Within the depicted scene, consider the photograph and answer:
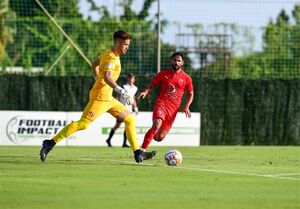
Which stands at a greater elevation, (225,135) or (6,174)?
(6,174)

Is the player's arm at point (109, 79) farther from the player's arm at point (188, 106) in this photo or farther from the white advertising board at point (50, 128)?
the white advertising board at point (50, 128)

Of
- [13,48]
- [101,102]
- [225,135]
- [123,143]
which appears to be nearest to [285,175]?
[101,102]

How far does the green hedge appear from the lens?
3447 cm

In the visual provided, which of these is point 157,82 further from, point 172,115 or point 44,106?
point 44,106

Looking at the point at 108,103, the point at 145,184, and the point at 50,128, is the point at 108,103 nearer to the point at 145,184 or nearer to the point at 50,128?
the point at 145,184

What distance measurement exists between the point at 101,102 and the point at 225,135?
18.1 metres

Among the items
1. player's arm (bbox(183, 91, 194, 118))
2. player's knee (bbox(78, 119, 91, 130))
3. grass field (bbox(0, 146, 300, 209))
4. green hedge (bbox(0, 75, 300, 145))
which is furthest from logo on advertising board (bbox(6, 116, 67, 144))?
player's knee (bbox(78, 119, 91, 130))

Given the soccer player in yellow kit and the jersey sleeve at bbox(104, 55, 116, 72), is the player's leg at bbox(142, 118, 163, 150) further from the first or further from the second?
the jersey sleeve at bbox(104, 55, 116, 72)

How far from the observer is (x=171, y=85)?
2016cm

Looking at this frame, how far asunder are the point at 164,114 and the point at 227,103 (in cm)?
1595

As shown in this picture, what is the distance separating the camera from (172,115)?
20000 millimetres

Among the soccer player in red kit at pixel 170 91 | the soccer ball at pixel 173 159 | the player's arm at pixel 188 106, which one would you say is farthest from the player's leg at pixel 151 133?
the soccer ball at pixel 173 159

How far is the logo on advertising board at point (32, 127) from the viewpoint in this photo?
29875mm

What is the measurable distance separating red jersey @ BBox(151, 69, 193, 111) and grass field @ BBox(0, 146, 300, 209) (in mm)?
1916
